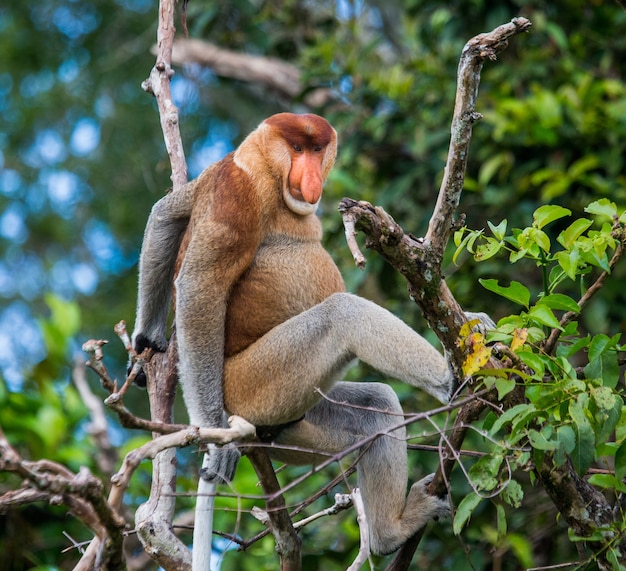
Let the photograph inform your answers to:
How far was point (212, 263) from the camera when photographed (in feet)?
10.5

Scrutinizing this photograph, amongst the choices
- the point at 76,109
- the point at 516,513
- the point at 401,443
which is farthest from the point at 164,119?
the point at 76,109

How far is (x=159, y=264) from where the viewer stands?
3.60 meters

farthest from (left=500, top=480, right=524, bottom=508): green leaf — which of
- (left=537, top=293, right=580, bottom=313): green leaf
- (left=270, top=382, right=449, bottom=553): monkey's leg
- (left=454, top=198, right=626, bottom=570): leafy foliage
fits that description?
(left=270, top=382, right=449, bottom=553): monkey's leg

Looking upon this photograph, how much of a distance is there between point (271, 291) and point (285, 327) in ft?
0.68

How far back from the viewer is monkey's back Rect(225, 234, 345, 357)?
10.9ft

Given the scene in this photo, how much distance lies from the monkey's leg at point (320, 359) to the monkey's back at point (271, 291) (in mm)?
90

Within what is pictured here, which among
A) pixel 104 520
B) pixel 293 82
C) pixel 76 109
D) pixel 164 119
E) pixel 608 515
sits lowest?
pixel 608 515

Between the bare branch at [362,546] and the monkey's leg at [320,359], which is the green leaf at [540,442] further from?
the monkey's leg at [320,359]

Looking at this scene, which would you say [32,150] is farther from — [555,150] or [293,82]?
[555,150]

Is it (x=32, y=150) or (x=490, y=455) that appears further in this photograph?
(x=32, y=150)

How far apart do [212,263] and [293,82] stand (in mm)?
5004

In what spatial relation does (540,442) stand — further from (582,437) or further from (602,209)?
(602,209)

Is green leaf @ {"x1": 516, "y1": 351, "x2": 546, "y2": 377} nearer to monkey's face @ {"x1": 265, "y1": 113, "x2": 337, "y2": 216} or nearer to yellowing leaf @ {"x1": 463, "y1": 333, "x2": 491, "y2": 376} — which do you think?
yellowing leaf @ {"x1": 463, "y1": 333, "x2": 491, "y2": 376}

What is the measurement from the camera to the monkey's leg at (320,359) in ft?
9.59
